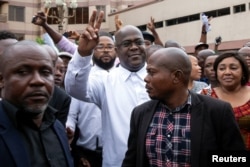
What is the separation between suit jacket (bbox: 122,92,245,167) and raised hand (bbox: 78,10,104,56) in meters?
0.65

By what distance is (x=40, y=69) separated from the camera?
2133 mm

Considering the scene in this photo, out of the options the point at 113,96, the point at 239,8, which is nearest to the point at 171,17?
the point at 239,8

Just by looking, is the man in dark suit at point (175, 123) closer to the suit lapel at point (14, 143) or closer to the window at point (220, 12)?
the suit lapel at point (14, 143)

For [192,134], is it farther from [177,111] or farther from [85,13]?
[85,13]

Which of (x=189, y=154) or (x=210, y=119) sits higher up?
(x=210, y=119)

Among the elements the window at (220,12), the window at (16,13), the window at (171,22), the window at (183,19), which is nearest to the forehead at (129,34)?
the window at (220,12)

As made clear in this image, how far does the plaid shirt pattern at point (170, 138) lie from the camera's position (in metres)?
2.65

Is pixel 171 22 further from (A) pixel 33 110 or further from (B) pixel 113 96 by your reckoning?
(A) pixel 33 110

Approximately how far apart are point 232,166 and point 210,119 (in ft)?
1.17

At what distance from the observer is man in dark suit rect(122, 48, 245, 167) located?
104 inches

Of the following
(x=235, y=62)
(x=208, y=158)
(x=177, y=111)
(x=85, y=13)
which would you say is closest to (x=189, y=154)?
(x=208, y=158)

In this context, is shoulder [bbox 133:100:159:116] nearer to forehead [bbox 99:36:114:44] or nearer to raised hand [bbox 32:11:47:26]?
forehead [bbox 99:36:114:44]

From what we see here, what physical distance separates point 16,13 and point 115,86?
37004 mm

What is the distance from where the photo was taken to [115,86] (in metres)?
3.55
